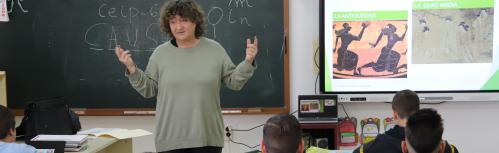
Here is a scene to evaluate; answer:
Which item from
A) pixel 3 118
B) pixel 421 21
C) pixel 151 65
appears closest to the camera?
pixel 3 118

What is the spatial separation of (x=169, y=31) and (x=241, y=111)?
1.72m

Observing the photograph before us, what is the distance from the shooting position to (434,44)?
4.04 metres

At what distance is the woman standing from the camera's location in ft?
7.91

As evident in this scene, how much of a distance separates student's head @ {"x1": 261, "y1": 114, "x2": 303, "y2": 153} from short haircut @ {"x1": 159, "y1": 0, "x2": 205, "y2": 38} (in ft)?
3.06

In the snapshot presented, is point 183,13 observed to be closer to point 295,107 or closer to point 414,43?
point 295,107

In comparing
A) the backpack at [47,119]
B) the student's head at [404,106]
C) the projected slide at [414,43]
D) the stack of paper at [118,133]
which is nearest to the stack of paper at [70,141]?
the backpack at [47,119]

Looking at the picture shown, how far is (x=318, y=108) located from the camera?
395 cm

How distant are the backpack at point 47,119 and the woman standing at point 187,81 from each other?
0.88m

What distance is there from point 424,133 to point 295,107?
2.40 meters

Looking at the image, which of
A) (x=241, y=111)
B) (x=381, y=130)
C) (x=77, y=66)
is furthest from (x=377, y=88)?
(x=77, y=66)

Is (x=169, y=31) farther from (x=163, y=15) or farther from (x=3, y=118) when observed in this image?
(x=3, y=118)

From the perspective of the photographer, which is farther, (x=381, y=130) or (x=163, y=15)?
(x=381, y=130)

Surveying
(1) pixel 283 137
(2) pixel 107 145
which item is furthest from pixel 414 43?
(1) pixel 283 137

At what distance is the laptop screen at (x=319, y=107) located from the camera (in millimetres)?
3941
